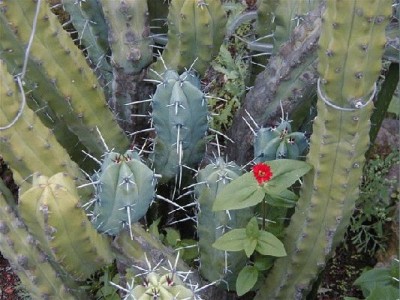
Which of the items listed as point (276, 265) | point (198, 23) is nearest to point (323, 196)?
point (276, 265)

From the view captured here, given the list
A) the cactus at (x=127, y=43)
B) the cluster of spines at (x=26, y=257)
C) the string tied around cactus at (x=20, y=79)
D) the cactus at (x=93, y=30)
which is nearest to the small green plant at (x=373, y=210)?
the cactus at (x=127, y=43)

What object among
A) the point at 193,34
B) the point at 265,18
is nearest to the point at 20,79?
the point at 193,34

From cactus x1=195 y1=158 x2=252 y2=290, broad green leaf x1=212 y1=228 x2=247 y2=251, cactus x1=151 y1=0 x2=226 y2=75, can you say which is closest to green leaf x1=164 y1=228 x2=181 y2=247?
cactus x1=195 y1=158 x2=252 y2=290

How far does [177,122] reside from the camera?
80.1 inches

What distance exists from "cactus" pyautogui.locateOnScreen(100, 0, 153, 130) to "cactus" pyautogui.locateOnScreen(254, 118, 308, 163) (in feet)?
1.74

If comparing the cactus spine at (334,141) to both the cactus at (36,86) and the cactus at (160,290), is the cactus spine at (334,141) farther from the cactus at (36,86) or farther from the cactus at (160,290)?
the cactus at (36,86)

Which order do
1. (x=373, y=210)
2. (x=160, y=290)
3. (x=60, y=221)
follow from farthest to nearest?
(x=373, y=210) → (x=60, y=221) → (x=160, y=290)

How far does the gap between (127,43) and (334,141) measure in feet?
2.83

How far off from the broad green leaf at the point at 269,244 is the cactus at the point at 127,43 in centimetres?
80

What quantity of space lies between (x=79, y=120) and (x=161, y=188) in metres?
0.48

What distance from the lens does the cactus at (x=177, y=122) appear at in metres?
2.00

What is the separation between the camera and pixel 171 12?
214cm

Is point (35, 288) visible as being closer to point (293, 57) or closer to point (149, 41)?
point (149, 41)

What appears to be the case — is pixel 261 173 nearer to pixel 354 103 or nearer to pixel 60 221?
pixel 354 103
